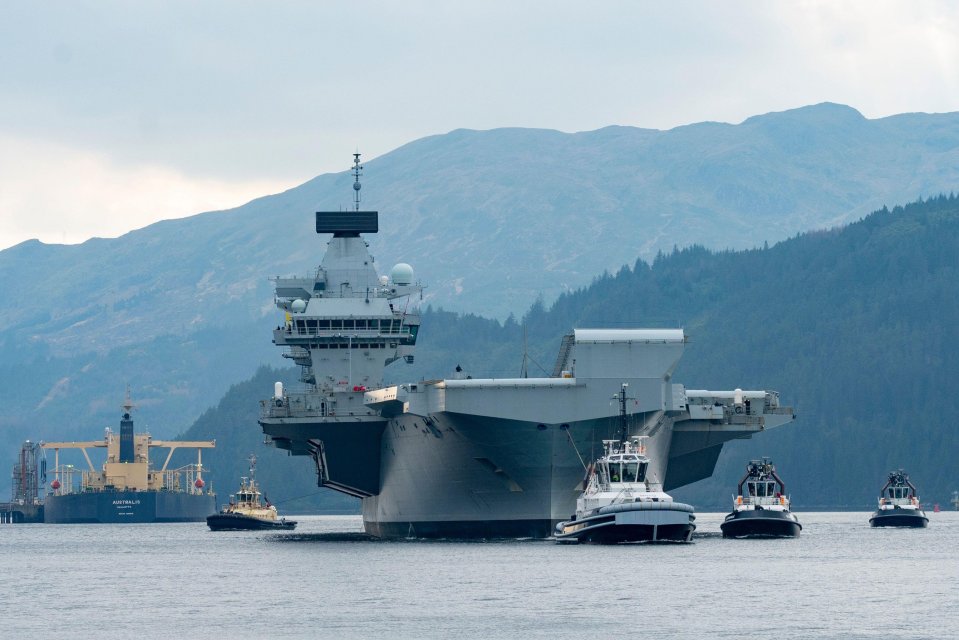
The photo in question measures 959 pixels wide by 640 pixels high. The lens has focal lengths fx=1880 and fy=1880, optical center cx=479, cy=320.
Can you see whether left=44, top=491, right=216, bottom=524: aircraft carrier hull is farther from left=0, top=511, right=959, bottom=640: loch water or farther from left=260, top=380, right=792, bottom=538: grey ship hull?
left=0, top=511, right=959, bottom=640: loch water

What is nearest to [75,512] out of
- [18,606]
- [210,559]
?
[210,559]

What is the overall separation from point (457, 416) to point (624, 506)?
28.2 ft

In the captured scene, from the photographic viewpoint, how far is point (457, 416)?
2936 inches

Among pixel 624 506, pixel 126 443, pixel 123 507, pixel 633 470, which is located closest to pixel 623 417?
pixel 633 470

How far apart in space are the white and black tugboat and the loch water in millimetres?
764

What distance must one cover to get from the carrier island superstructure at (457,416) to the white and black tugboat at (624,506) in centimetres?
307

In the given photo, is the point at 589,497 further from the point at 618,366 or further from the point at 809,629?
the point at 809,629

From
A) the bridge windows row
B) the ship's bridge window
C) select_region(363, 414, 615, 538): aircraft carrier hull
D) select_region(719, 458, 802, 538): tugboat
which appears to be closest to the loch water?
select_region(363, 414, 615, 538): aircraft carrier hull

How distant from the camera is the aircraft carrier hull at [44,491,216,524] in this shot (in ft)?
602

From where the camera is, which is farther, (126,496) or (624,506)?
(126,496)

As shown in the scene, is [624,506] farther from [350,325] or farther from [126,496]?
[126,496]

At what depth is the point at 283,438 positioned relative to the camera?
92.3 m

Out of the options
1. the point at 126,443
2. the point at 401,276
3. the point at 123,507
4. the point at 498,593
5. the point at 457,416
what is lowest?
the point at 498,593

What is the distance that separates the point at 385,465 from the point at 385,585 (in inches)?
1206
